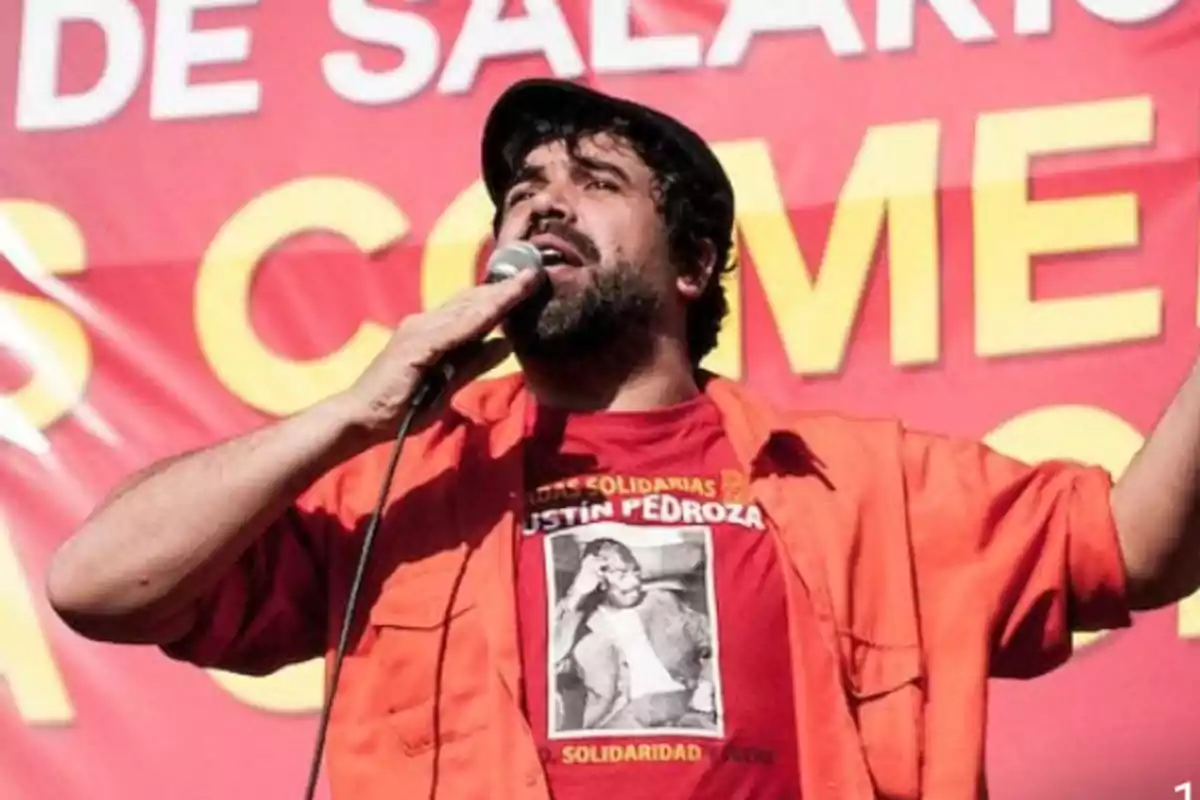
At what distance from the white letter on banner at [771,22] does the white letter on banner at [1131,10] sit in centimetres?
22

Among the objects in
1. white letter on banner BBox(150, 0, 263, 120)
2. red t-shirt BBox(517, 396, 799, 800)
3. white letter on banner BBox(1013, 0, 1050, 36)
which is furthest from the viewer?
white letter on banner BBox(150, 0, 263, 120)

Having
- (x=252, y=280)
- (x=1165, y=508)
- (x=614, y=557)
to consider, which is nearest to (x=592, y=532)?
(x=614, y=557)

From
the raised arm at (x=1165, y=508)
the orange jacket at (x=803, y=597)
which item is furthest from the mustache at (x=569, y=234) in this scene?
the raised arm at (x=1165, y=508)

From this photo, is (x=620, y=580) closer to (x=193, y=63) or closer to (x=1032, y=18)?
(x=1032, y=18)

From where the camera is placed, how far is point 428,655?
132 centimetres

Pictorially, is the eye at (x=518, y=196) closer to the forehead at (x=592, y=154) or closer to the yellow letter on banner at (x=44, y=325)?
the forehead at (x=592, y=154)

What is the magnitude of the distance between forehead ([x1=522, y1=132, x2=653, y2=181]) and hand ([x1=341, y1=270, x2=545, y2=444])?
0.70ft

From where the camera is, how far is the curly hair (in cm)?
153

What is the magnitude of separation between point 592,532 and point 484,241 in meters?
0.72

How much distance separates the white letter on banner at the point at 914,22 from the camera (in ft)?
6.55

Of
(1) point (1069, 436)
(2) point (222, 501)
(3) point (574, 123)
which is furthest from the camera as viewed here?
(1) point (1069, 436)

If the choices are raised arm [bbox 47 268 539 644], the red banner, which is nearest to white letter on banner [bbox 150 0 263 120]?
the red banner

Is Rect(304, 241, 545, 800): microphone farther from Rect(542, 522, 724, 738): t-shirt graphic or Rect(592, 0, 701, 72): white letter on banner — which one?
Rect(592, 0, 701, 72): white letter on banner

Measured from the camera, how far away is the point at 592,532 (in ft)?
4.41
